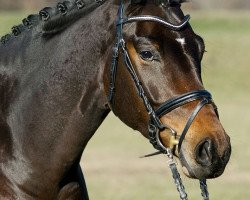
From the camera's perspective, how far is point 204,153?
13.0 feet

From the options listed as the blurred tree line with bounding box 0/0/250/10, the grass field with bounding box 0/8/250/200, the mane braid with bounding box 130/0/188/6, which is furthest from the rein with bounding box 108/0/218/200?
the blurred tree line with bounding box 0/0/250/10

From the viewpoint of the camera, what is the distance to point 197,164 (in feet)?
13.1

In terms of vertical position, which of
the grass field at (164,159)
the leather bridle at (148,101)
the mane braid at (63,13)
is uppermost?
the mane braid at (63,13)

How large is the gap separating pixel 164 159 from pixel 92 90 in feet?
36.7

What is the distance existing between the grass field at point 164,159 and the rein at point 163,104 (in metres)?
0.91

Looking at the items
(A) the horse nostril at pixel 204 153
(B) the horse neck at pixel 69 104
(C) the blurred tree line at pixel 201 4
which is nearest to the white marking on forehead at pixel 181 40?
(B) the horse neck at pixel 69 104

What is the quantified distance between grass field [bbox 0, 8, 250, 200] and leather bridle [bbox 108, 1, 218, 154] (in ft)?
2.98

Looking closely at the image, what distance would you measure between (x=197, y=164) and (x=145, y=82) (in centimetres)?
56

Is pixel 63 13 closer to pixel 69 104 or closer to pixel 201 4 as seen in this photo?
pixel 69 104

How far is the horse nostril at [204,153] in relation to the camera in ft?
12.8

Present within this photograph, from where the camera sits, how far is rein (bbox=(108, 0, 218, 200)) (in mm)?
4066

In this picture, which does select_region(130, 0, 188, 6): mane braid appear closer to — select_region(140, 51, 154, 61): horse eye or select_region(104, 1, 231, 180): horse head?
select_region(104, 1, 231, 180): horse head

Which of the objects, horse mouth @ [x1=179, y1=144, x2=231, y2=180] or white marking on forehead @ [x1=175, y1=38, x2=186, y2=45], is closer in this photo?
horse mouth @ [x1=179, y1=144, x2=231, y2=180]

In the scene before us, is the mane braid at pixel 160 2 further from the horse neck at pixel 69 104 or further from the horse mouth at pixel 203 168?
the horse mouth at pixel 203 168
